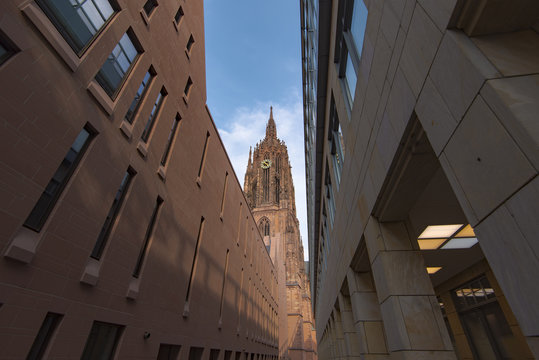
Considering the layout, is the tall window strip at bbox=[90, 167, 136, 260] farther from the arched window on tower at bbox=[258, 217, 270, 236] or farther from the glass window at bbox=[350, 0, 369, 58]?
the arched window on tower at bbox=[258, 217, 270, 236]

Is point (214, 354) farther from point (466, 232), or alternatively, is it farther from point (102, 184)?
point (466, 232)

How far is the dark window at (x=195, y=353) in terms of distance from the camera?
37.7 feet

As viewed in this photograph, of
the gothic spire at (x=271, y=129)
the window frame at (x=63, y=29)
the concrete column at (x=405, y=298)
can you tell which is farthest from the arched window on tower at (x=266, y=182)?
the concrete column at (x=405, y=298)

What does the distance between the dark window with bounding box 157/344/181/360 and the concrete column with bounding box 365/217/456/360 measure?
774cm

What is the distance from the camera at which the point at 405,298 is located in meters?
5.61

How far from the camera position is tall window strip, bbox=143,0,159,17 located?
9760 mm

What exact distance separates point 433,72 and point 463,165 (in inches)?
50.5

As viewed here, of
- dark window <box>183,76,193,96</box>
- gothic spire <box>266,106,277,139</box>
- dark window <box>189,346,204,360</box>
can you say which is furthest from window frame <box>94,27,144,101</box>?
gothic spire <box>266,106,277,139</box>

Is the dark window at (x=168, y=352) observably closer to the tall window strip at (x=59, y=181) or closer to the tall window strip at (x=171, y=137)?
the tall window strip at (x=59, y=181)

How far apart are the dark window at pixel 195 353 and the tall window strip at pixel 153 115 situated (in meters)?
9.58

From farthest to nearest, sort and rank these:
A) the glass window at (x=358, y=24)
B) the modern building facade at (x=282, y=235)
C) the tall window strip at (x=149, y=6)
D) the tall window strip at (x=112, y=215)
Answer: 1. the modern building facade at (x=282, y=235)
2. the tall window strip at (x=149, y=6)
3. the tall window strip at (x=112, y=215)
4. the glass window at (x=358, y=24)

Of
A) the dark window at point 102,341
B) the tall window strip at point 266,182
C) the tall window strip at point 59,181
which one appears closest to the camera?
the tall window strip at point 59,181

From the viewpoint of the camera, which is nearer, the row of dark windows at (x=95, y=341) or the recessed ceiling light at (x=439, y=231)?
the row of dark windows at (x=95, y=341)

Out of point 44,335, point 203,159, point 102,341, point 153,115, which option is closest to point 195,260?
point 203,159
